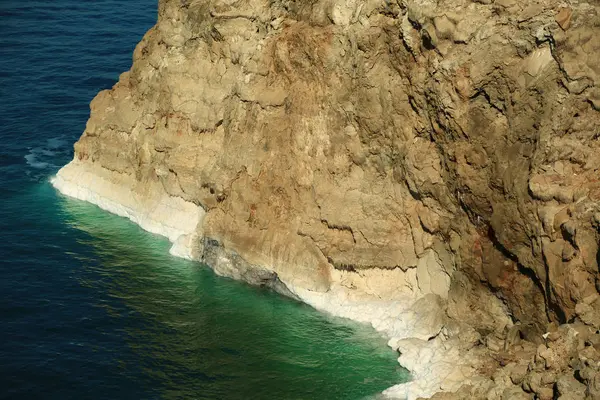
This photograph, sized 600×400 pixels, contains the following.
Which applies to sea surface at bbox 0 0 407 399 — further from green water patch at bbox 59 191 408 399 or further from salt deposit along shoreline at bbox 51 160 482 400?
salt deposit along shoreline at bbox 51 160 482 400

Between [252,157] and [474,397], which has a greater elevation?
[252,157]

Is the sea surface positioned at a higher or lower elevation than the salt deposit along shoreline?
lower

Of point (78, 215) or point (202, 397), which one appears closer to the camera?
point (202, 397)

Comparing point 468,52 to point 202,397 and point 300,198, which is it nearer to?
point 300,198

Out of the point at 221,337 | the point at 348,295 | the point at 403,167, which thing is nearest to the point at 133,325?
the point at 221,337

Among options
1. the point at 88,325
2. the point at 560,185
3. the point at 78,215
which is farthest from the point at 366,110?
the point at 78,215

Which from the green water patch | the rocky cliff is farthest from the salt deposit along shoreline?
the green water patch


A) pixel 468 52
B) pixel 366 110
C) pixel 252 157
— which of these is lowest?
pixel 252 157
